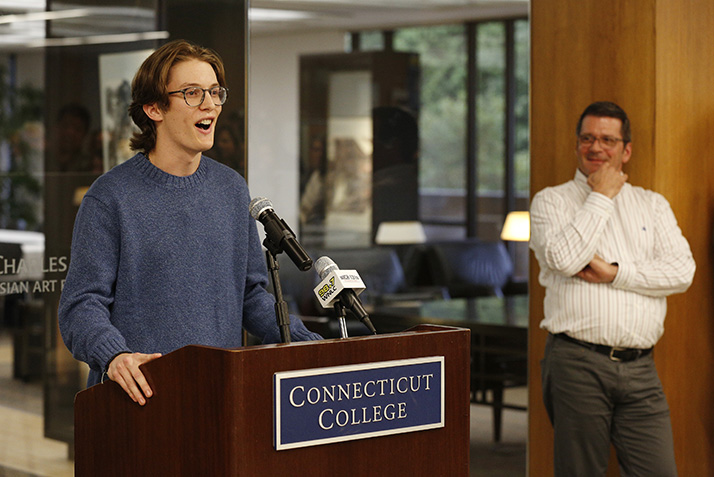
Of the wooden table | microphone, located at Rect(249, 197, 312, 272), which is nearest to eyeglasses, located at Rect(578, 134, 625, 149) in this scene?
microphone, located at Rect(249, 197, 312, 272)

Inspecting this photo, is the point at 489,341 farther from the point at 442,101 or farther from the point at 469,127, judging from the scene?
the point at 442,101

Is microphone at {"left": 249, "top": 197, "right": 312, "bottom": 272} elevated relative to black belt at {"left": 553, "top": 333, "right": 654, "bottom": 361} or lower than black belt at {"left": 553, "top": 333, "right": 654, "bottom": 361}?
elevated

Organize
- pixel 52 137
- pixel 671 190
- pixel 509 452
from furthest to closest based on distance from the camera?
pixel 509 452, pixel 671 190, pixel 52 137

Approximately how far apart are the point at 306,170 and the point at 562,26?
199 inches

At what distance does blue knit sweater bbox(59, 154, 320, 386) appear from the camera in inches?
79.6

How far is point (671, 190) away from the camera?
12.9ft

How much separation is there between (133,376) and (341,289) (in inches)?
16.5

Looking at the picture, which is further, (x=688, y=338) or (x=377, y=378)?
(x=688, y=338)

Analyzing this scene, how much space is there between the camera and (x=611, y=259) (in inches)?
138

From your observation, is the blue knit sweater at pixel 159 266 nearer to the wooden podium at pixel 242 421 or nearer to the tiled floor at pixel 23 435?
the wooden podium at pixel 242 421

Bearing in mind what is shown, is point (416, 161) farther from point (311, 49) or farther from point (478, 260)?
point (311, 49)

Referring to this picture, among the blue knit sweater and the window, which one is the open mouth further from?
the window

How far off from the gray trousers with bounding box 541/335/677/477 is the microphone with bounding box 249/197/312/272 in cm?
192

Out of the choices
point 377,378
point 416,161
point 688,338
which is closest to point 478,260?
point 416,161
